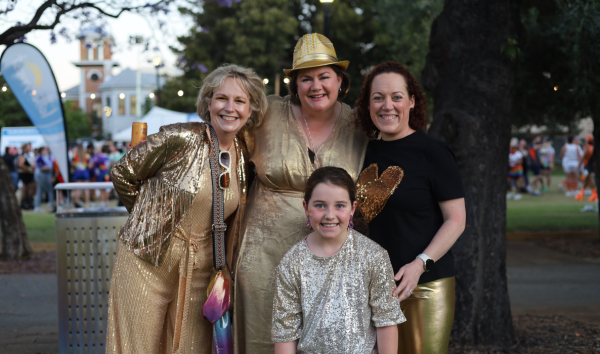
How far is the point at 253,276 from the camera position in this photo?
2.93m

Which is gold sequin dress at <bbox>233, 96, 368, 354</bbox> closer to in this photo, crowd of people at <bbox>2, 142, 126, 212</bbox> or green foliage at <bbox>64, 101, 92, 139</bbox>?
crowd of people at <bbox>2, 142, 126, 212</bbox>

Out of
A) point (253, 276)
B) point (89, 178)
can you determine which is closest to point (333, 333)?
point (253, 276)

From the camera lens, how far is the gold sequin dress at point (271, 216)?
2.91 meters

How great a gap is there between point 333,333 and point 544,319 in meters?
4.13

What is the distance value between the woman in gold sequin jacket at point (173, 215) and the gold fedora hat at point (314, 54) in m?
0.25

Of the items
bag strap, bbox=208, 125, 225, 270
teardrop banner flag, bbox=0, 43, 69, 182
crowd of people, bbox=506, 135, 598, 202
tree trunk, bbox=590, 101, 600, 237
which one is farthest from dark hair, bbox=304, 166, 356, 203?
crowd of people, bbox=506, 135, 598, 202

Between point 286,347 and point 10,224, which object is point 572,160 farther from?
point 286,347

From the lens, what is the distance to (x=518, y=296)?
6703 mm

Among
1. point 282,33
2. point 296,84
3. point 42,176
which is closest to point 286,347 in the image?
point 296,84

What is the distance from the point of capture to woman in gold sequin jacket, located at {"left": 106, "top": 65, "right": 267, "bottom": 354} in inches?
110

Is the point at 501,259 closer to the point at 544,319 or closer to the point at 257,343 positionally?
the point at 544,319

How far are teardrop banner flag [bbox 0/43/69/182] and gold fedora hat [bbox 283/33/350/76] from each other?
19.7 ft

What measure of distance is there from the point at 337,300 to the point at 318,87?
3.66ft

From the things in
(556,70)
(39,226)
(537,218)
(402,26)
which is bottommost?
(537,218)
